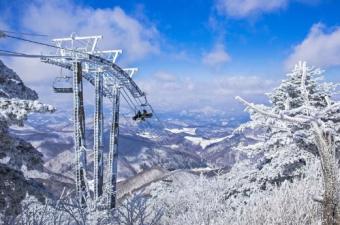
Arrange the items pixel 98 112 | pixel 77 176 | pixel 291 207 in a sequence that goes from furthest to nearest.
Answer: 1. pixel 98 112
2. pixel 77 176
3. pixel 291 207

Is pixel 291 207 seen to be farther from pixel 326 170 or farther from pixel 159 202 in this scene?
pixel 159 202

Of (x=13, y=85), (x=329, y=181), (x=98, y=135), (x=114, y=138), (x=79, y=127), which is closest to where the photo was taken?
(x=329, y=181)

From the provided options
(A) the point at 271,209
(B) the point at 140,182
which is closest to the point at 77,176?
(A) the point at 271,209

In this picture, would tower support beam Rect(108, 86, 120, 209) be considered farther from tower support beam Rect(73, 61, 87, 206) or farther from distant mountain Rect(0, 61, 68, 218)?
distant mountain Rect(0, 61, 68, 218)

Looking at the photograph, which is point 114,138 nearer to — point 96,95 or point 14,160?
point 96,95

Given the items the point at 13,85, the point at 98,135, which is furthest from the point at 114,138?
the point at 13,85

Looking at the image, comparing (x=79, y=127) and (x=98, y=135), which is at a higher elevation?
(x=79, y=127)

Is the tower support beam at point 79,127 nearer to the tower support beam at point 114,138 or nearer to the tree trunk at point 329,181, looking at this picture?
the tower support beam at point 114,138

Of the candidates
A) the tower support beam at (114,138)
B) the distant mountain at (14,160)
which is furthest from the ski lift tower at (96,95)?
the distant mountain at (14,160)
